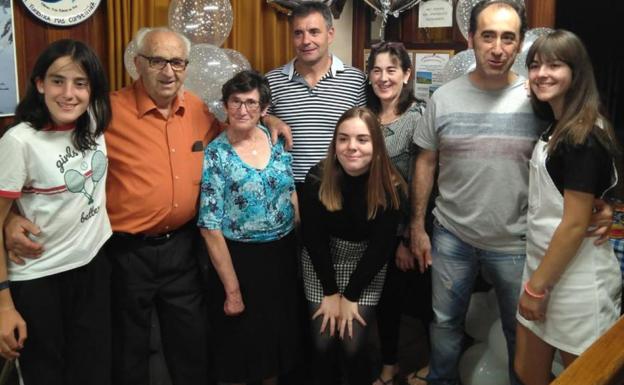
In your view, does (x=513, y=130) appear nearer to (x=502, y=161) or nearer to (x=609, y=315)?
(x=502, y=161)

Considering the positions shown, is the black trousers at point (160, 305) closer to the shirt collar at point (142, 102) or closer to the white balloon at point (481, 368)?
the shirt collar at point (142, 102)

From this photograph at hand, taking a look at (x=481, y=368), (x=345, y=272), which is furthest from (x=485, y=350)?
(x=345, y=272)

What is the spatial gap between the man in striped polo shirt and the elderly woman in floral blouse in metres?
0.27

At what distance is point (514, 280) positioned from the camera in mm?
1948

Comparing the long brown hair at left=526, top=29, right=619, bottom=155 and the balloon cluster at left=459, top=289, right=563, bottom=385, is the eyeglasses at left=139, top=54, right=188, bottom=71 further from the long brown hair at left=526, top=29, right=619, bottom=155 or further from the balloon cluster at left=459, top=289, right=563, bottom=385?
the balloon cluster at left=459, top=289, right=563, bottom=385

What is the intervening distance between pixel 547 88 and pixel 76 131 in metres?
1.40

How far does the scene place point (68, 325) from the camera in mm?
1792

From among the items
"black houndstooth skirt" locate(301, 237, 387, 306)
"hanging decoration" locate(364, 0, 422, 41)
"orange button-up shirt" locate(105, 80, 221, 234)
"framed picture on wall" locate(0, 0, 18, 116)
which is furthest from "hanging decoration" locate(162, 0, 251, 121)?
"hanging decoration" locate(364, 0, 422, 41)

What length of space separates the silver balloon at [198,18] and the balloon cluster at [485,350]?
1635mm

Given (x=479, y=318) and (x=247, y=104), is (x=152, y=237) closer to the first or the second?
(x=247, y=104)

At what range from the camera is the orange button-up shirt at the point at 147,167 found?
1898 mm

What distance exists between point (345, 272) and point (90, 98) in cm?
108

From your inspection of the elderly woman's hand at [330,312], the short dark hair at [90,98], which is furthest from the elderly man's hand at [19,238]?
the elderly woman's hand at [330,312]

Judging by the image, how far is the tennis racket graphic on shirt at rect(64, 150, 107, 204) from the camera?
5.51 ft
